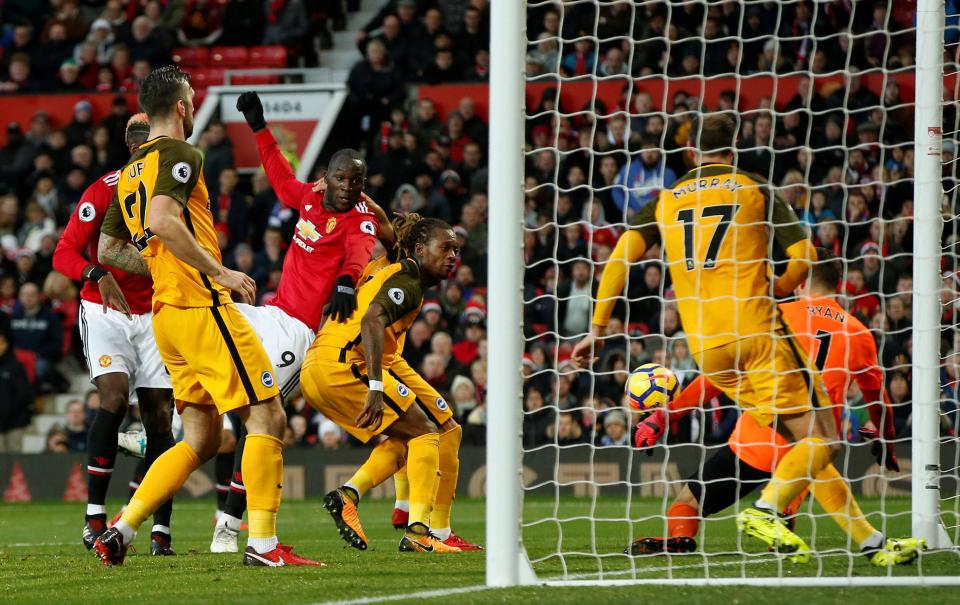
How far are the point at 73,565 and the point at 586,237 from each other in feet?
28.5

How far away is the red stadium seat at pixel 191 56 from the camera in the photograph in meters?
19.0

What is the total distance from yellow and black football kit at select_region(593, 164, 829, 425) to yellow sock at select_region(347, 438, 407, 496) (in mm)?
1817

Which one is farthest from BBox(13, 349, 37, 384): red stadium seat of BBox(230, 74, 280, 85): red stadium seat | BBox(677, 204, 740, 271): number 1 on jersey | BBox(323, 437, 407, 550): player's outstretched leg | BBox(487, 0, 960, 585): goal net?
BBox(677, 204, 740, 271): number 1 on jersey

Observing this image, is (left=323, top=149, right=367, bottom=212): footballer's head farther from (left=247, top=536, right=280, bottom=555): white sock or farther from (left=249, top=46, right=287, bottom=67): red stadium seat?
(left=249, top=46, right=287, bottom=67): red stadium seat

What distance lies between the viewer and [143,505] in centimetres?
597

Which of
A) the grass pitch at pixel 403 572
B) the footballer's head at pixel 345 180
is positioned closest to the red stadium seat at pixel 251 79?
the grass pitch at pixel 403 572

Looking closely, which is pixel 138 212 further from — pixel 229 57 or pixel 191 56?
pixel 191 56

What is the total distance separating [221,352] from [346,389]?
4.39 feet

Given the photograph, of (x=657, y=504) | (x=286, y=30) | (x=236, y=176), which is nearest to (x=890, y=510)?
(x=657, y=504)

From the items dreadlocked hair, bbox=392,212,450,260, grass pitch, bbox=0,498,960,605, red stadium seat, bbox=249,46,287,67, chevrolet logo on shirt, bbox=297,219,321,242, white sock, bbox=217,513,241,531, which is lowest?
grass pitch, bbox=0,498,960,605

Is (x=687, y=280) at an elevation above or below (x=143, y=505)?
above

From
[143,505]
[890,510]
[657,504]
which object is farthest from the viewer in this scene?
[657,504]

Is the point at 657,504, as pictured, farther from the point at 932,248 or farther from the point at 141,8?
the point at 141,8

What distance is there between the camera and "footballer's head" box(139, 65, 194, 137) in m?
6.03
